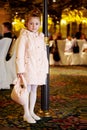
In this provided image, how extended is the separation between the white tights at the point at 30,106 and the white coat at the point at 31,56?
0.17 meters

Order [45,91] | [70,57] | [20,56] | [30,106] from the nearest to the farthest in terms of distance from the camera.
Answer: [20,56] < [30,106] < [45,91] < [70,57]

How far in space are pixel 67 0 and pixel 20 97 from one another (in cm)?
974

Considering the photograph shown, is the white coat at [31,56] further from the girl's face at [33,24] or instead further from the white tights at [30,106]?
the white tights at [30,106]

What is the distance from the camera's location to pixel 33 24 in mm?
4125

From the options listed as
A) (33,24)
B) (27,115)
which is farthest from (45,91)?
(33,24)

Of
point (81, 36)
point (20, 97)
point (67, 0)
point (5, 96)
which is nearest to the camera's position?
point (20, 97)

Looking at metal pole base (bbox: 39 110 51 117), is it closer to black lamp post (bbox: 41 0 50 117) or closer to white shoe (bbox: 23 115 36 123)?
black lamp post (bbox: 41 0 50 117)

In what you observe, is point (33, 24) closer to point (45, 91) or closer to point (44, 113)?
point (45, 91)

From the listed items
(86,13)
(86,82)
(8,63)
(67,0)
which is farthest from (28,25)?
(86,13)

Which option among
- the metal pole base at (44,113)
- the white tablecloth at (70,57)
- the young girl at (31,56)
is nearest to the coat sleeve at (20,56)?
the young girl at (31,56)

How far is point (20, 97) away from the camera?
4.01 m

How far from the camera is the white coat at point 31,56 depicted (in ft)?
13.2

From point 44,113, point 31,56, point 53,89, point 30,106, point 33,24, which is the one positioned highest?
point 33,24

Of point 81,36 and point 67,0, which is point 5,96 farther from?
point 67,0
